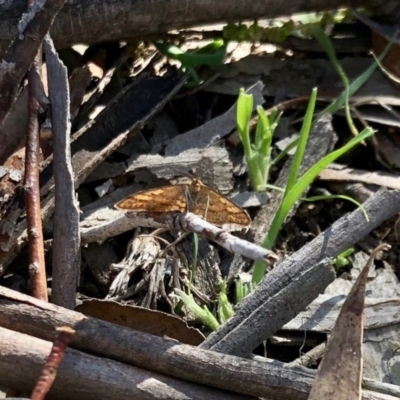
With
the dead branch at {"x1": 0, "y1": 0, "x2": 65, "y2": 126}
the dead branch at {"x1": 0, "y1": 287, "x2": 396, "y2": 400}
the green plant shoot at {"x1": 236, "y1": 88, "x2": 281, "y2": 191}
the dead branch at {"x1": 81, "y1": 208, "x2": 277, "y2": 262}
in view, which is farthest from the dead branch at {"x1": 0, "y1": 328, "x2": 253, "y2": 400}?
the green plant shoot at {"x1": 236, "y1": 88, "x2": 281, "y2": 191}

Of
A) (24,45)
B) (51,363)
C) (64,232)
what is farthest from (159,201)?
(51,363)

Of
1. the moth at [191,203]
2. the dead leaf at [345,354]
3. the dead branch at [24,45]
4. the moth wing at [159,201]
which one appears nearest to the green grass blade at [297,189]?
the moth at [191,203]

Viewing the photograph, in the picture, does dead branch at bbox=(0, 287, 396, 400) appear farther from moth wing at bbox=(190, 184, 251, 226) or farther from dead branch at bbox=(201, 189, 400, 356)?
moth wing at bbox=(190, 184, 251, 226)

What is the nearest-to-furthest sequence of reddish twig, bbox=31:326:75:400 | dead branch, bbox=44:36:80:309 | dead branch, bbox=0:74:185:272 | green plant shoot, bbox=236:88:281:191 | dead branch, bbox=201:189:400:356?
reddish twig, bbox=31:326:75:400
dead branch, bbox=201:189:400:356
dead branch, bbox=44:36:80:309
dead branch, bbox=0:74:185:272
green plant shoot, bbox=236:88:281:191

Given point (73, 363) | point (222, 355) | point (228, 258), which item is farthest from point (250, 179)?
point (73, 363)

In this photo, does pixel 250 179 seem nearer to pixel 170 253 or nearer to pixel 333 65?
pixel 170 253

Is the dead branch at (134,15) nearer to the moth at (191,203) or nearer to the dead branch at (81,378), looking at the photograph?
the moth at (191,203)
